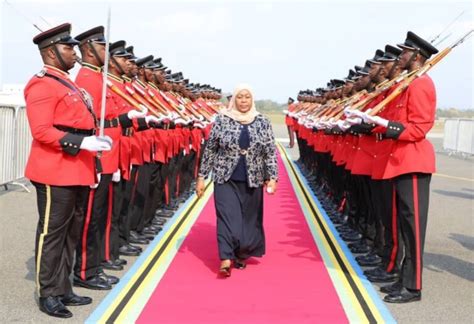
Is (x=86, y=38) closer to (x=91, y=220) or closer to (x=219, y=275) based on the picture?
(x=91, y=220)

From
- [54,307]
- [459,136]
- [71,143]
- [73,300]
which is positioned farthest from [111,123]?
[459,136]

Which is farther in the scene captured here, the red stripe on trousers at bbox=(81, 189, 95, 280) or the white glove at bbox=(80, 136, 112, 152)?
the red stripe on trousers at bbox=(81, 189, 95, 280)

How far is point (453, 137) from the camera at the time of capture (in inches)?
Result: 1190

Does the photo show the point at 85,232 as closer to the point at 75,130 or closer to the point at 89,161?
the point at 89,161

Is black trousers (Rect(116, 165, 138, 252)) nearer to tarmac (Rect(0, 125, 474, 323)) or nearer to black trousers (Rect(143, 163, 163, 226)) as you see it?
tarmac (Rect(0, 125, 474, 323))

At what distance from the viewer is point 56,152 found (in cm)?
575

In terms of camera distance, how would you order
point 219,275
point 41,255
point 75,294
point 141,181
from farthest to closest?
1. point 141,181
2. point 219,275
3. point 75,294
4. point 41,255

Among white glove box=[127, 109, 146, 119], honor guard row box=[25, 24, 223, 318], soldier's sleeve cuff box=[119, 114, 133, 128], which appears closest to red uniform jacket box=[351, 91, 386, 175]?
honor guard row box=[25, 24, 223, 318]

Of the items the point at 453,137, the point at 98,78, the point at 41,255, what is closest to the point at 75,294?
the point at 41,255

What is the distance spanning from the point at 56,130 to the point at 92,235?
1529 mm

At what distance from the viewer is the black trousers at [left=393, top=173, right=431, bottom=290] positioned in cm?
653

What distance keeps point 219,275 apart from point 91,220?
1.42 m

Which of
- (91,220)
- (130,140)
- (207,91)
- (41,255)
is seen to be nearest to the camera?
(41,255)

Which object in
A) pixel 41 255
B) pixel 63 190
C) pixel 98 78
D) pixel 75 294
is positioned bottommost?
pixel 75 294
